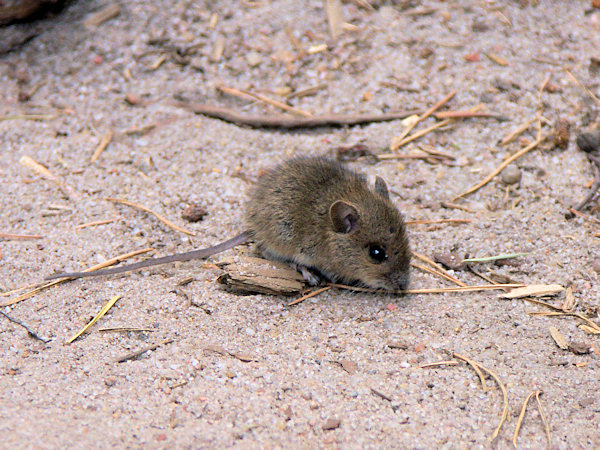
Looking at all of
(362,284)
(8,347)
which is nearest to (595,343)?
(362,284)

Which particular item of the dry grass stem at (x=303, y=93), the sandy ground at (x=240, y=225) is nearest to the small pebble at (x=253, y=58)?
the sandy ground at (x=240, y=225)

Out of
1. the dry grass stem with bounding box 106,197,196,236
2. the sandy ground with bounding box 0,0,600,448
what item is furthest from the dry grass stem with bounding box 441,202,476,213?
the dry grass stem with bounding box 106,197,196,236

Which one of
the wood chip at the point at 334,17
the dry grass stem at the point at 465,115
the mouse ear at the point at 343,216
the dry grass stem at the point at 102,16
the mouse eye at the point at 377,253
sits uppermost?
the dry grass stem at the point at 102,16

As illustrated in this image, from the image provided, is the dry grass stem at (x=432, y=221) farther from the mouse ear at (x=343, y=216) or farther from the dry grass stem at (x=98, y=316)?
the dry grass stem at (x=98, y=316)

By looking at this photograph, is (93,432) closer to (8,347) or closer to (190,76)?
(8,347)

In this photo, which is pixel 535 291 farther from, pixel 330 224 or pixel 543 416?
pixel 330 224

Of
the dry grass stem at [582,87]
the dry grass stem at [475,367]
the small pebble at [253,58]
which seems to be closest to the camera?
the dry grass stem at [475,367]
